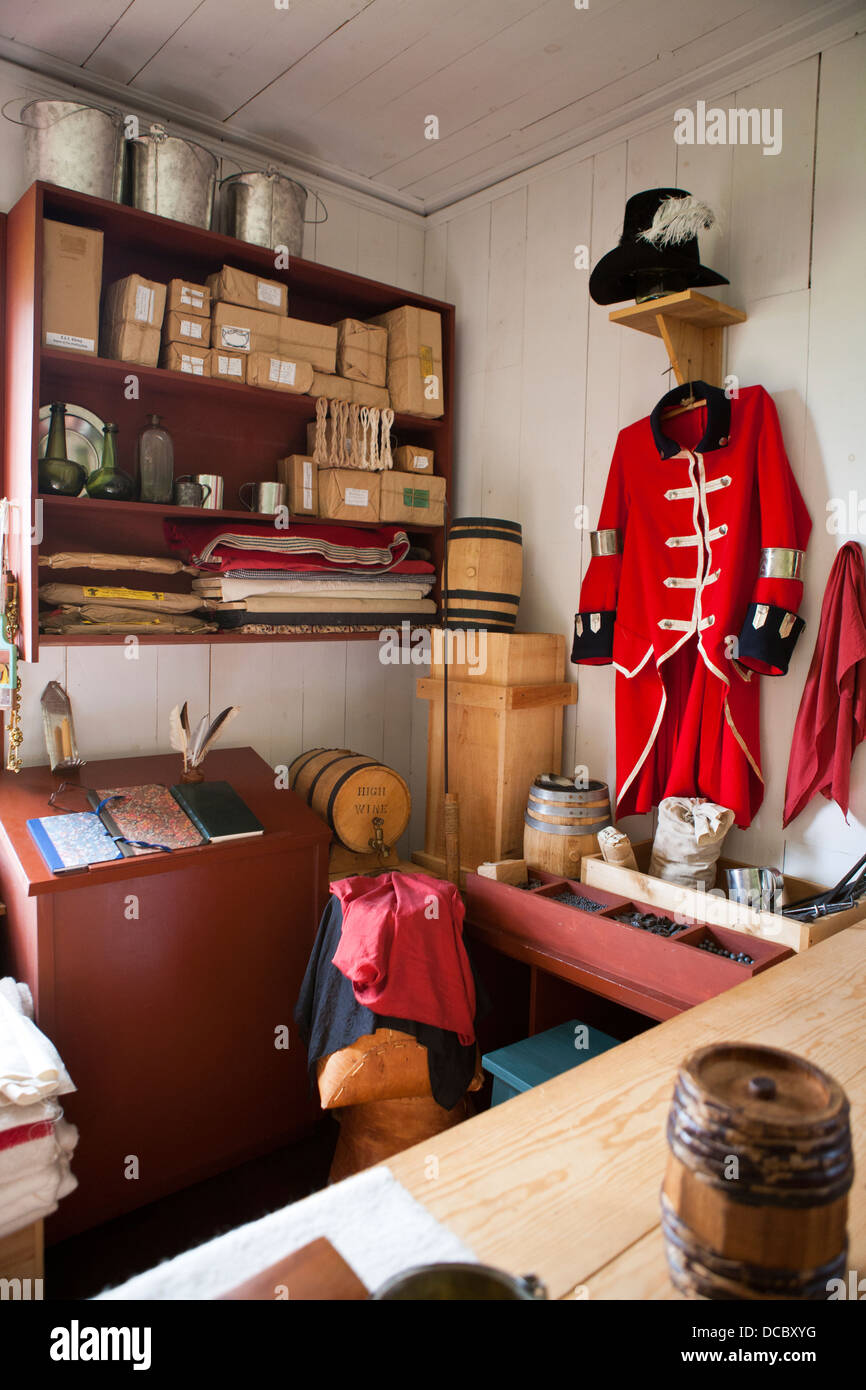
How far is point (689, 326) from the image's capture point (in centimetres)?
262

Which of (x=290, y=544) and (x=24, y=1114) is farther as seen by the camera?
(x=290, y=544)

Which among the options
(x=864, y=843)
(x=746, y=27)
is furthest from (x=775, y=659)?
(x=746, y=27)

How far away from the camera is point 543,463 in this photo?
3264 mm

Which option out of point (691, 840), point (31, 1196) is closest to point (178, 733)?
point (31, 1196)

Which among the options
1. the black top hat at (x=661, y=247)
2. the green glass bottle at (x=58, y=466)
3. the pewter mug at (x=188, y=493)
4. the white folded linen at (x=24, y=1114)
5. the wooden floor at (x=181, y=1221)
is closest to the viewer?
the white folded linen at (x=24, y=1114)

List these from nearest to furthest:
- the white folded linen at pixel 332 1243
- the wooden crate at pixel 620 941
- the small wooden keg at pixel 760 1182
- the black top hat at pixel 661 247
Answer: the small wooden keg at pixel 760 1182 < the white folded linen at pixel 332 1243 < the wooden crate at pixel 620 941 < the black top hat at pixel 661 247

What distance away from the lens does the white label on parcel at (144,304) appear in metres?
2.62

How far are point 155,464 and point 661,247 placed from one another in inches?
61.6

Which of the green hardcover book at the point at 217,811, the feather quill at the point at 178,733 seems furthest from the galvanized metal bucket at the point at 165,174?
the green hardcover book at the point at 217,811

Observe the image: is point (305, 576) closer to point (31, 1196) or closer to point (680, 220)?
point (680, 220)

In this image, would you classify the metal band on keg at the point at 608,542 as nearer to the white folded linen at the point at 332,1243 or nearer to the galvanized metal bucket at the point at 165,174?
the galvanized metal bucket at the point at 165,174

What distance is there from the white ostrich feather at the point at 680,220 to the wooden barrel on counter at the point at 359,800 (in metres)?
1.74
